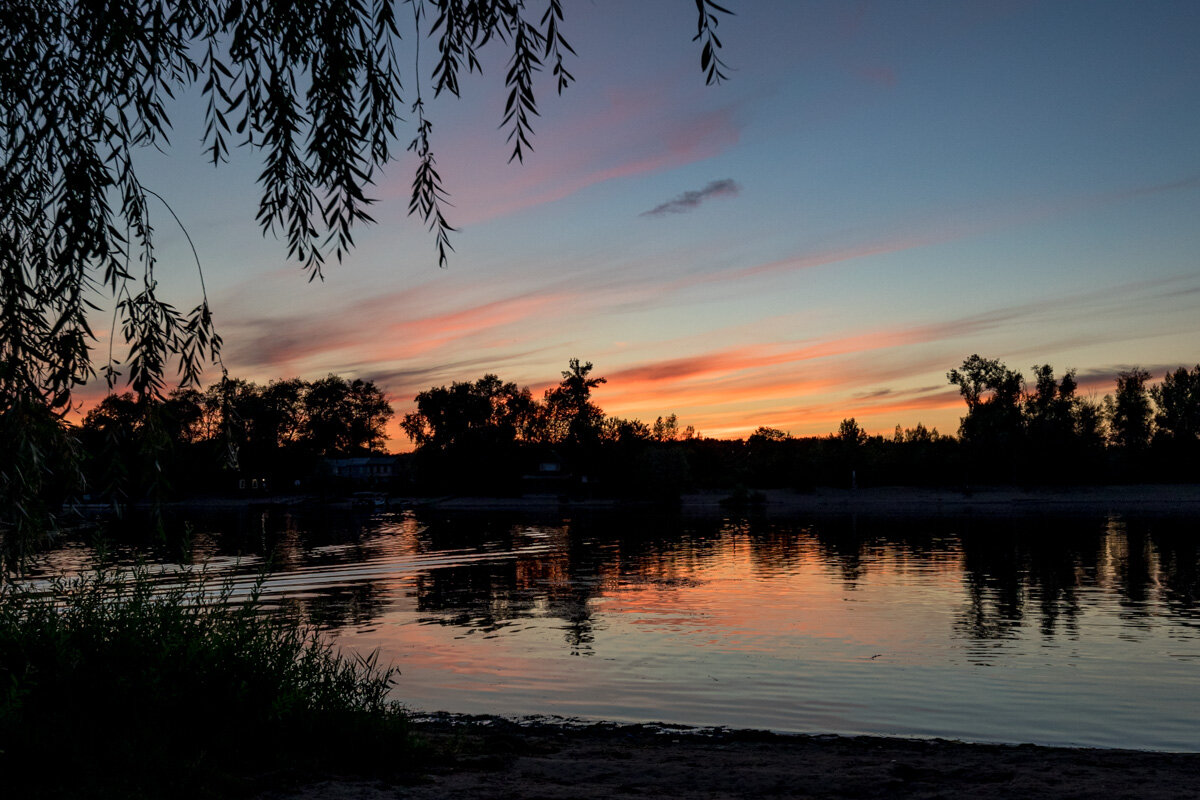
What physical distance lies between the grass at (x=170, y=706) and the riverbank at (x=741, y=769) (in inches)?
29.2

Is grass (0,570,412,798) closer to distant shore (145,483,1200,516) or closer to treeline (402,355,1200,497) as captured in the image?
distant shore (145,483,1200,516)

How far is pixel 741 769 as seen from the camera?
10.9 meters

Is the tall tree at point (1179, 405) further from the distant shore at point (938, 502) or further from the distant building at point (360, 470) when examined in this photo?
the distant building at point (360, 470)

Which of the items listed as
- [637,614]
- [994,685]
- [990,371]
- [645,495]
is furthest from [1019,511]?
[994,685]

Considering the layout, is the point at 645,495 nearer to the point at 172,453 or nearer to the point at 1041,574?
the point at 1041,574

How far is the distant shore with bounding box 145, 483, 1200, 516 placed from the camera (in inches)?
3829

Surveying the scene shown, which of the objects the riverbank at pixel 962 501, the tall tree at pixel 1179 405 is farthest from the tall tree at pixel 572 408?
the tall tree at pixel 1179 405

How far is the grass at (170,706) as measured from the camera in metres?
8.02

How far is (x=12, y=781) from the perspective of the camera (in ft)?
24.5

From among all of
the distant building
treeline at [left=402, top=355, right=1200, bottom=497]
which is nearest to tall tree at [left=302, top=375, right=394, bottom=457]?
the distant building

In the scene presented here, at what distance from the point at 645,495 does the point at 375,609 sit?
97690mm

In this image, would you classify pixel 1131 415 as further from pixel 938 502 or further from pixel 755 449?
pixel 755 449

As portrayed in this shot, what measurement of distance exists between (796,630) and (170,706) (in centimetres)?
1789

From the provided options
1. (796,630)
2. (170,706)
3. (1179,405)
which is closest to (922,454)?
(1179,405)
